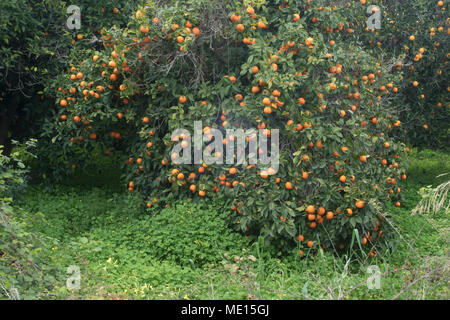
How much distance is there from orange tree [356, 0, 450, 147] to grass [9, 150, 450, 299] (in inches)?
63.0

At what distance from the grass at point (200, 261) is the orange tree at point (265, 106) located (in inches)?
8.4

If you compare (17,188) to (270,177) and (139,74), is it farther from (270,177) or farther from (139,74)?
(270,177)

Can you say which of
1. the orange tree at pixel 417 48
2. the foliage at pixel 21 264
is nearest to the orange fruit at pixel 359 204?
the foliage at pixel 21 264

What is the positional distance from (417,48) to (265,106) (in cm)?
340

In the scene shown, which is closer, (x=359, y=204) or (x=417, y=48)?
(x=359, y=204)

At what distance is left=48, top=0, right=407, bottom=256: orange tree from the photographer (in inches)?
176

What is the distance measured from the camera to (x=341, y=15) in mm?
5547

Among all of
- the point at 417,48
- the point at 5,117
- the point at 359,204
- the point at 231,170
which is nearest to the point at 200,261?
the point at 231,170

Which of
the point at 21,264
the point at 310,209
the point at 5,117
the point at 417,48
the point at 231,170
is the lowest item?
the point at 21,264

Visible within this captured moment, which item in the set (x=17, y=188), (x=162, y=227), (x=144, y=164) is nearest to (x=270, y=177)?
(x=162, y=227)

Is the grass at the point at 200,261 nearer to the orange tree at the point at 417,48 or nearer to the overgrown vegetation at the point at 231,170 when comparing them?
the overgrown vegetation at the point at 231,170

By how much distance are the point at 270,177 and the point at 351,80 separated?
4.03ft

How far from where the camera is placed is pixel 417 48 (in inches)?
275

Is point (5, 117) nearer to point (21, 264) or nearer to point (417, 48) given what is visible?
point (21, 264)
